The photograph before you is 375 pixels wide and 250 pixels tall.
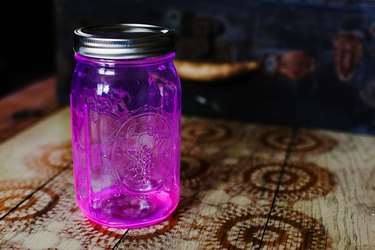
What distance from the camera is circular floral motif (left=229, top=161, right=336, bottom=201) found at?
720mm

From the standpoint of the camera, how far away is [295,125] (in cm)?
101

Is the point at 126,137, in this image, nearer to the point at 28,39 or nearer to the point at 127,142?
the point at 127,142

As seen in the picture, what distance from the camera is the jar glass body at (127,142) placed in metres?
0.61

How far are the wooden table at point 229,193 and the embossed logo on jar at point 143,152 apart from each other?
0.06 metres

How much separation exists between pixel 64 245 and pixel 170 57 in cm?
26

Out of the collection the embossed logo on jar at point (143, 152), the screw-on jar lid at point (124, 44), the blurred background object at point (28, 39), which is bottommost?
the blurred background object at point (28, 39)

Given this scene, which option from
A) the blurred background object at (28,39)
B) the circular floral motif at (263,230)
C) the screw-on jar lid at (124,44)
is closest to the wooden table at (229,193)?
the circular floral motif at (263,230)

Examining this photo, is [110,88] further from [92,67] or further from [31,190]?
[31,190]

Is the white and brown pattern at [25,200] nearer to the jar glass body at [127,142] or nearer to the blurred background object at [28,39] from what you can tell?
the jar glass body at [127,142]

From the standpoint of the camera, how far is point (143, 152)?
2.10 ft

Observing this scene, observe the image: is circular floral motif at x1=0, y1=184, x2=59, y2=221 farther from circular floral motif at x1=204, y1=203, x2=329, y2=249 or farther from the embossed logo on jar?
circular floral motif at x1=204, y1=203, x2=329, y2=249

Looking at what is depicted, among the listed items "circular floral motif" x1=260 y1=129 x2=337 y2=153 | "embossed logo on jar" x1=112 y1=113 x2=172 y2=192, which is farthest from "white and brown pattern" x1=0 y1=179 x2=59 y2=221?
"circular floral motif" x1=260 y1=129 x2=337 y2=153

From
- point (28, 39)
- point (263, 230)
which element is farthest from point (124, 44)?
point (28, 39)

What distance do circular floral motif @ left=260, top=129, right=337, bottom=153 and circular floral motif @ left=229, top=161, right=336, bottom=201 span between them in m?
0.07
